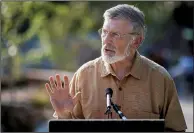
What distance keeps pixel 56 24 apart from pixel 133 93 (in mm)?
14804

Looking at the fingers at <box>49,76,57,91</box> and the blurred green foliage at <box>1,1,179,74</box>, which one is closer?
the fingers at <box>49,76,57,91</box>

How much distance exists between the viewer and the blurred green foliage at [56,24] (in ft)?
41.0

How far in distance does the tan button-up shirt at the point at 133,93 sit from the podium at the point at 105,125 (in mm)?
1104

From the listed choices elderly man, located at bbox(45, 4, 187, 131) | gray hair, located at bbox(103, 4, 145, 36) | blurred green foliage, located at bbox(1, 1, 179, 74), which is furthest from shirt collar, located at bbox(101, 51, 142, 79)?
blurred green foliage, located at bbox(1, 1, 179, 74)

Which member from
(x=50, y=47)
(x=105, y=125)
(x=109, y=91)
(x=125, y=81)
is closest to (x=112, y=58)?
(x=125, y=81)

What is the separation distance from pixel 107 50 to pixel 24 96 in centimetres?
1397

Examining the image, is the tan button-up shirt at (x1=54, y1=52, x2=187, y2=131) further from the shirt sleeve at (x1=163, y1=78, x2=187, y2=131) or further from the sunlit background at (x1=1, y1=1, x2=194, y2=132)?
the sunlit background at (x1=1, y1=1, x2=194, y2=132)

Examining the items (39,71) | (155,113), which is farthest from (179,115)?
(39,71)

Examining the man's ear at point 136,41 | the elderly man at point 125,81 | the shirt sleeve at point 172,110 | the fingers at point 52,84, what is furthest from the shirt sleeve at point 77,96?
the shirt sleeve at point 172,110

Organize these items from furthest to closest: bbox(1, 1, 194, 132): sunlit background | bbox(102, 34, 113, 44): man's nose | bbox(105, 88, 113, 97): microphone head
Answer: bbox(1, 1, 194, 132): sunlit background < bbox(102, 34, 113, 44): man's nose < bbox(105, 88, 113, 97): microphone head

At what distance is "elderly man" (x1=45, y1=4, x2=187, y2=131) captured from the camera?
495 cm

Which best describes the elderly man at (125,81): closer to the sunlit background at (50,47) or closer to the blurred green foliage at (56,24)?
the sunlit background at (50,47)

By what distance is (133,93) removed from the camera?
5.04 meters

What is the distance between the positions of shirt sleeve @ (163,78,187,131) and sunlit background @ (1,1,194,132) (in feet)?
8.58
